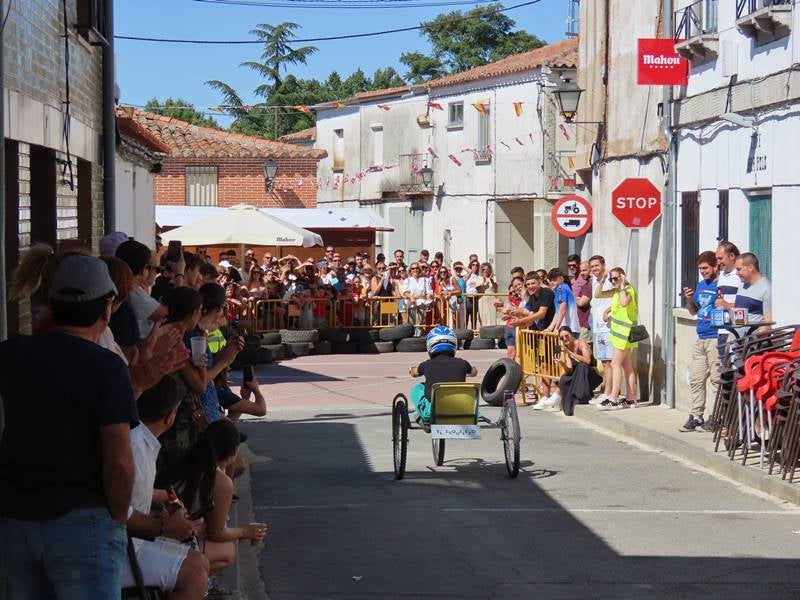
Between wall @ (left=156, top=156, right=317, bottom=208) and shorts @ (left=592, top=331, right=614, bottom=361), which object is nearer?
shorts @ (left=592, top=331, right=614, bottom=361)

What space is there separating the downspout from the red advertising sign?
706 cm

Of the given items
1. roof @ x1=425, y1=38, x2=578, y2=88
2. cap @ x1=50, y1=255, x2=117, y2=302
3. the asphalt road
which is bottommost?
the asphalt road

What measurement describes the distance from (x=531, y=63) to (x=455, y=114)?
5251 mm

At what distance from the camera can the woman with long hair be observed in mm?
7066

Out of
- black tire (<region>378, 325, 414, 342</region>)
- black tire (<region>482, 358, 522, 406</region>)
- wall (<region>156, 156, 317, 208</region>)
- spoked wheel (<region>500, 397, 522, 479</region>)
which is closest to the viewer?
spoked wheel (<region>500, 397, 522, 479</region>)

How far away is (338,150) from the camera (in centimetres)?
5209

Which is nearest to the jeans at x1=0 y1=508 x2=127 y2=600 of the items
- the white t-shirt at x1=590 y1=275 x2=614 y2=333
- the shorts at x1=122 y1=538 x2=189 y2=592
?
the shorts at x1=122 y1=538 x2=189 y2=592

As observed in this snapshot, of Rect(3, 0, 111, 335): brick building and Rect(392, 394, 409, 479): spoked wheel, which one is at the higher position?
Rect(3, 0, 111, 335): brick building

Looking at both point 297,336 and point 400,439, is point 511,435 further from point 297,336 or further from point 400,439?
point 297,336

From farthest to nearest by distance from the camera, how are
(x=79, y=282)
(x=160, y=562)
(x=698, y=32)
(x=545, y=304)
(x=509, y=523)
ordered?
1. (x=545, y=304)
2. (x=698, y=32)
3. (x=509, y=523)
4. (x=160, y=562)
5. (x=79, y=282)

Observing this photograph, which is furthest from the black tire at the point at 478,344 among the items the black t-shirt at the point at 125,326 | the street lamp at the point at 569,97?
the black t-shirt at the point at 125,326

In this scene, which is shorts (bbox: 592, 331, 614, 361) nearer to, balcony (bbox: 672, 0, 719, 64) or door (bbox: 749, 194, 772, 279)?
door (bbox: 749, 194, 772, 279)

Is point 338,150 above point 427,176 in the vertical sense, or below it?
above

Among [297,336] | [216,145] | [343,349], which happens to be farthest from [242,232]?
[216,145]
